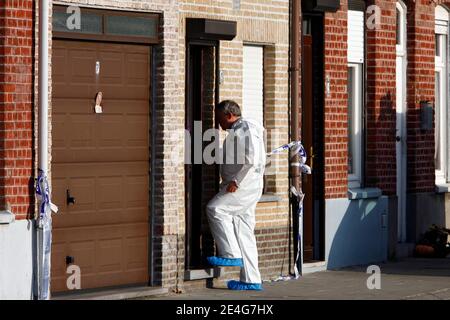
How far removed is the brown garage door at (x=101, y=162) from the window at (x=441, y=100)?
808cm

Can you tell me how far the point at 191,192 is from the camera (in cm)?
1827

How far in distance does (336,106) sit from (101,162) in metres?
5.17

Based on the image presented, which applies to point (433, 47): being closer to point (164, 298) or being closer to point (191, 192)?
point (191, 192)

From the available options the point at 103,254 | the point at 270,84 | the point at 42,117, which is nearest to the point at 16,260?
the point at 42,117

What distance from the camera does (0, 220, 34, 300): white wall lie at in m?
15.0

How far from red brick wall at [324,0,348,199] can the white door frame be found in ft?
6.65

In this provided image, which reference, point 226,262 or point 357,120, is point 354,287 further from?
point 357,120

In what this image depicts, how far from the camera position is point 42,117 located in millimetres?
15500

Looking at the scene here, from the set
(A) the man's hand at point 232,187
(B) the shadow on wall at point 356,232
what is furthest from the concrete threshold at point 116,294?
(B) the shadow on wall at point 356,232

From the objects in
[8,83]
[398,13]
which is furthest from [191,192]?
[398,13]

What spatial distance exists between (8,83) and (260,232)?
489 centimetres

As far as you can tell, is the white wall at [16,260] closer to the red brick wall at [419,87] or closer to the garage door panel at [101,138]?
the garage door panel at [101,138]

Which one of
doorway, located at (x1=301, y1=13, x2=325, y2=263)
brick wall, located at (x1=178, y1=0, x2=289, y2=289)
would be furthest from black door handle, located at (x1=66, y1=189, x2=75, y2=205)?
doorway, located at (x1=301, y1=13, x2=325, y2=263)

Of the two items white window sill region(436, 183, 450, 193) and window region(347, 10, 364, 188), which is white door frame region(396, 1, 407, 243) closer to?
white window sill region(436, 183, 450, 193)
